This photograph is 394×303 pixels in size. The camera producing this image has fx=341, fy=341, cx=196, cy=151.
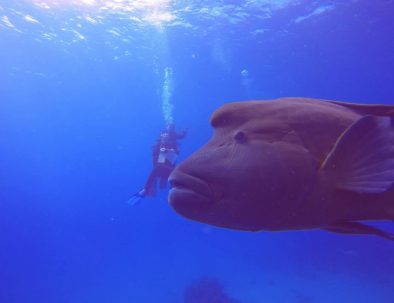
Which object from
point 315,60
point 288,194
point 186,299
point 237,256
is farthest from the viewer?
point 237,256

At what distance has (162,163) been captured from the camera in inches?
443

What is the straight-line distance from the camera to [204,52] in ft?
97.2

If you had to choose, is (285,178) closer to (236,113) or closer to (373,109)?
(236,113)

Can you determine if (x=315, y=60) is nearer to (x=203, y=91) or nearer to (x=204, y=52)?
(x=204, y=52)

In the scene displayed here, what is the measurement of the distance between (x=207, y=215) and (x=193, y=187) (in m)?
0.18

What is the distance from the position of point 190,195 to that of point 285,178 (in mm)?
517

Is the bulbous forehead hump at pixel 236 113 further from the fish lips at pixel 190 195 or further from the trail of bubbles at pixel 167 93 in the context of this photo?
the trail of bubbles at pixel 167 93

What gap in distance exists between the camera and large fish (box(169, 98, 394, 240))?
5.83 ft

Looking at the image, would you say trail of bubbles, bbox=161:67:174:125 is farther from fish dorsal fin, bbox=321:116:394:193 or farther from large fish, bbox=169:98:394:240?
fish dorsal fin, bbox=321:116:394:193

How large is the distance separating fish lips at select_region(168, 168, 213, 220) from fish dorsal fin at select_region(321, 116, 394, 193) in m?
0.65

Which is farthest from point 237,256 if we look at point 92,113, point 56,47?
point 92,113

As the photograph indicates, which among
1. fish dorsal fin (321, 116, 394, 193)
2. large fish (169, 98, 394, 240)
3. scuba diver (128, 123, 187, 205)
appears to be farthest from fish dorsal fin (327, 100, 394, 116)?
scuba diver (128, 123, 187, 205)

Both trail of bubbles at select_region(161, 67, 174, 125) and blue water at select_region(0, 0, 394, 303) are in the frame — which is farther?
trail of bubbles at select_region(161, 67, 174, 125)

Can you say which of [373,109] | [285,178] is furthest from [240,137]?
[373,109]
